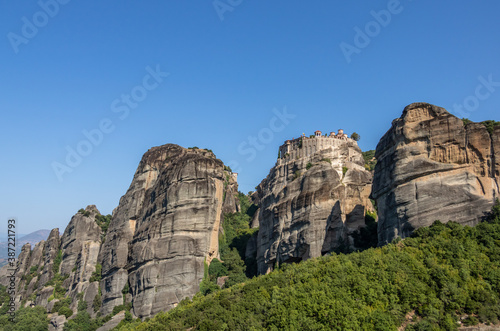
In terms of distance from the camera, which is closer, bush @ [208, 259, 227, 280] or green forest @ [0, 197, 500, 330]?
green forest @ [0, 197, 500, 330]

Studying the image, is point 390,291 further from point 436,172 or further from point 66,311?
point 66,311

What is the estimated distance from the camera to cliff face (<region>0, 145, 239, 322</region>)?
61.8 meters

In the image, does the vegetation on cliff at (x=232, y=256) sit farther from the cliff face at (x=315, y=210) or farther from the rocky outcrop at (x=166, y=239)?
the cliff face at (x=315, y=210)

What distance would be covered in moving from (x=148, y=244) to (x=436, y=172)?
35188 mm

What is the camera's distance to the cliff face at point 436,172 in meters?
42.0

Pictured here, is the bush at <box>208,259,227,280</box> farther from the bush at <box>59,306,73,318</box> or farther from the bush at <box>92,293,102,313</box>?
the bush at <box>59,306,73,318</box>

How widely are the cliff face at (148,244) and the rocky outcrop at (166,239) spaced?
0.31 feet

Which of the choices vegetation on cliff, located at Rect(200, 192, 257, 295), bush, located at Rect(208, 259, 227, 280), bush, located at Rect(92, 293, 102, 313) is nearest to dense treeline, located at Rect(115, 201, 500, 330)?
vegetation on cliff, located at Rect(200, 192, 257, 295)

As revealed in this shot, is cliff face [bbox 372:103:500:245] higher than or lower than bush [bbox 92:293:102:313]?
higher

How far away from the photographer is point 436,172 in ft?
142

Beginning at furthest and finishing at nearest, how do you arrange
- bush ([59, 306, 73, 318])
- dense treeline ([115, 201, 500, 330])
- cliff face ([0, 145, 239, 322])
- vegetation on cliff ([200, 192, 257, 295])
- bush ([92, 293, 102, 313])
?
bush ([59, 306, 73, 318]) < bush ([92, 293, 102, 313]) < cliff face ([0, 145, 239, 322]) < vegetation on cliff ([200, 192, 257, 295]) < dense treeline ([115, 201, 500, 330])

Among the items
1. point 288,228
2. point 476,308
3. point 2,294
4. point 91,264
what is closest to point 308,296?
point 476,308

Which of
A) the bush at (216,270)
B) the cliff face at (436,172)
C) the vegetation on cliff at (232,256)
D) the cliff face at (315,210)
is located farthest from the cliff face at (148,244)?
the cliff face at (436,172)

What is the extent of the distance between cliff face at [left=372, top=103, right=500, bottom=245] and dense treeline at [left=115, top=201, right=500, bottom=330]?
145cm
